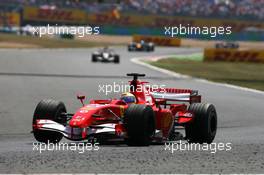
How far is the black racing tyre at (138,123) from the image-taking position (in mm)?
11375

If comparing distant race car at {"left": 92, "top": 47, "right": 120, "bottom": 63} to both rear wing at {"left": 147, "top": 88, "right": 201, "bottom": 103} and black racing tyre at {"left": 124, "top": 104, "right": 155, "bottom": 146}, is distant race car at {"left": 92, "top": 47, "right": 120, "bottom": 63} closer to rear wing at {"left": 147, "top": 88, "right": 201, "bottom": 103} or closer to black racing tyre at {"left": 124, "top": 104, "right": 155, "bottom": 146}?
rear wing at {"left": 147, "top": 88, "right": 201, "bottom": 103}

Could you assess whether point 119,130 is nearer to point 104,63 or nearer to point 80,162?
point 80,162

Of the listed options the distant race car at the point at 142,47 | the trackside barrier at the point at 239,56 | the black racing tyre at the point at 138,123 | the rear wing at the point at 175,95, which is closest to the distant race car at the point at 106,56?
the trackside barrier at the point at 239,56

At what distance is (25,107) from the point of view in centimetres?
1883

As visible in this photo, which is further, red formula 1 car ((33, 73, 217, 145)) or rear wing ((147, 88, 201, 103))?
rear wing ((147, 88, 201, 103))

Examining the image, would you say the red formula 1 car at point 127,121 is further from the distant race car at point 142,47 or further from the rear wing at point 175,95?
the distant race car at point 142,47

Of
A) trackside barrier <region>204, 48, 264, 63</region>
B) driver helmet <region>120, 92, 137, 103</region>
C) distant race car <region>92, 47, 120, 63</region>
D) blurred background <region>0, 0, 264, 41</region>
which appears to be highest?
driver helmet <region>120, 92, 137, 103</region>

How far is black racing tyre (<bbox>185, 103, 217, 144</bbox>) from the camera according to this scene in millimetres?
12539

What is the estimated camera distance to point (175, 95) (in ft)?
45.2

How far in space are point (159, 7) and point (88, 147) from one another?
306ft

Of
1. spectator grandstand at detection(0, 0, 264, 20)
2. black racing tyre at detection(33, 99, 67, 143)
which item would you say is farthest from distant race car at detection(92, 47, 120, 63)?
spectator grandstand at detection(0, 0, 264, 20)

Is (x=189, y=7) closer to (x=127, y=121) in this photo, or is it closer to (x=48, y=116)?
(x=48, y=116)

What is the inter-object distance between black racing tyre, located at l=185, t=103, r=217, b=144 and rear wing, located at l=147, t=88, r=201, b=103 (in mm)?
941

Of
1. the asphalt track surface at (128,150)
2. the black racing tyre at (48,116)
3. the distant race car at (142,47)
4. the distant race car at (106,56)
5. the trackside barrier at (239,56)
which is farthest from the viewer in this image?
the distant race car at (142,47)
